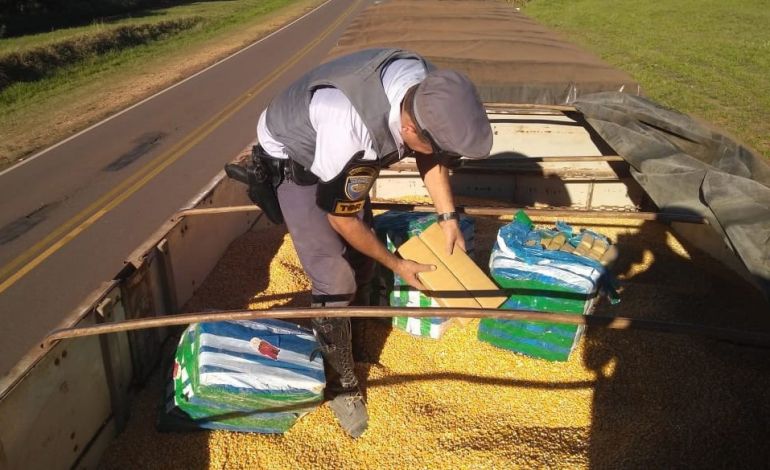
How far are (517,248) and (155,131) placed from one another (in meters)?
8.58

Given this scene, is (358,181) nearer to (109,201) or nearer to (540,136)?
(540,136)

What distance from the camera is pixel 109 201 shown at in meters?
7.65

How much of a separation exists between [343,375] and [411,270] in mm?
754

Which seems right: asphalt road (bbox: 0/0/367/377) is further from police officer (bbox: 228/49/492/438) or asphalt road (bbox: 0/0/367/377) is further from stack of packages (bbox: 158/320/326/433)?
police officer (bbox: 228/49/492/438)

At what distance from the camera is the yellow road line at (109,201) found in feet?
20.5

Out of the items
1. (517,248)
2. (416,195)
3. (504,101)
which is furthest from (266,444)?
(504,101)

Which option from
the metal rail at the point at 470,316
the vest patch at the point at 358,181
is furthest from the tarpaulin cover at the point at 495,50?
the metal rail at the point at 470,316

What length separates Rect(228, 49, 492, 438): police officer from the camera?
2551 mm

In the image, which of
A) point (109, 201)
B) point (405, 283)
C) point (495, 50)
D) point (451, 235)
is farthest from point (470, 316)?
point (109, 201)

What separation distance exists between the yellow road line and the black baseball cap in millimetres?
5116

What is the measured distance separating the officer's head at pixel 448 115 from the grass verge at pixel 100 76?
898 cm

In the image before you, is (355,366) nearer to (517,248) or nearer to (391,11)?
(517,248)

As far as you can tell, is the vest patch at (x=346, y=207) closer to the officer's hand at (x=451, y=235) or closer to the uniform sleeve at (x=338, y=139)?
the uniform sleeve at (x=338, y=139)

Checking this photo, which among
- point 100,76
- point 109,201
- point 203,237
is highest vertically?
point 203,237
